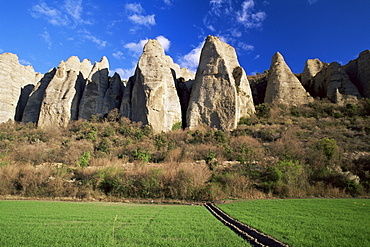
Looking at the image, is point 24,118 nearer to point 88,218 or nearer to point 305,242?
point 88,218

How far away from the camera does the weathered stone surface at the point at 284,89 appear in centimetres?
2819

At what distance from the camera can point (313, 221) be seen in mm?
6703

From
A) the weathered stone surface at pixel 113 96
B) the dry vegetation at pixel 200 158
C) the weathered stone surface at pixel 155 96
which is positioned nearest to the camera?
the dry vegetation at pixel 200 158

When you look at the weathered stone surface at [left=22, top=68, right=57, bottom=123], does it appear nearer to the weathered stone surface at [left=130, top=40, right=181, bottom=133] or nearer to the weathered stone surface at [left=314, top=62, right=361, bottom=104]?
the weathered stone surface at [left=130, top=40, right=181, bottom=133]

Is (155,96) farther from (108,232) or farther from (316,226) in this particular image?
(316,226)

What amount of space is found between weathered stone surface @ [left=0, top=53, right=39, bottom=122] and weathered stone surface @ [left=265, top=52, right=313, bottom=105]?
3492cm

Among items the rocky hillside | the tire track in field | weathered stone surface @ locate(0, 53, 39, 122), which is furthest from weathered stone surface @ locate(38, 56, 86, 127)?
the tire track in field

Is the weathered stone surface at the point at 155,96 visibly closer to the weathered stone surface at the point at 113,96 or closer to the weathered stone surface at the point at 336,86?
the weathered stone surface at the point at 113,96

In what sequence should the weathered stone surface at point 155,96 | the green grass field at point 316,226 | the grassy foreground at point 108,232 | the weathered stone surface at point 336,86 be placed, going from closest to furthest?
the green grass field at point 316,226 < the grassy foreground at point 108,232 < the weathered stone surface at point 155,96 < the weathered stone surface at point 336,86

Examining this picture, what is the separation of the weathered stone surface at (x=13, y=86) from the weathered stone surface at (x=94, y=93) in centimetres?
1005

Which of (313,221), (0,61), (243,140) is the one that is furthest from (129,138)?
→ (0,61)

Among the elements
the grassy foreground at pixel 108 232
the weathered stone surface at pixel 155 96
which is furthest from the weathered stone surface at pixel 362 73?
the grassy foreground at pixel 108 232

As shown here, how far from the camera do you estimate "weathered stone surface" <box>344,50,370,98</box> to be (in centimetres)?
2714

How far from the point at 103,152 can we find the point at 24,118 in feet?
57.5
